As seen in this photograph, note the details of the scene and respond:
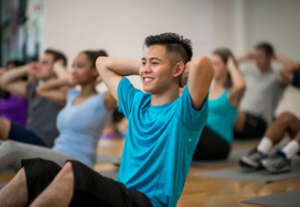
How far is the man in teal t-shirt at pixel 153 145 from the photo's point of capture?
1.42 m

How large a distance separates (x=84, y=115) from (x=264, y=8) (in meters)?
4.21

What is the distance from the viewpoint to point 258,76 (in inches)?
203

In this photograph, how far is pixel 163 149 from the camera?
5.19ft

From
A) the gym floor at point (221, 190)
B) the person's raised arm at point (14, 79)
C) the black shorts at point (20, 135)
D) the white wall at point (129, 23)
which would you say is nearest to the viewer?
the gym floor at point (221, 190)

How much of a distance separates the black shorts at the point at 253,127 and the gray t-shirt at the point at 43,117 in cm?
233

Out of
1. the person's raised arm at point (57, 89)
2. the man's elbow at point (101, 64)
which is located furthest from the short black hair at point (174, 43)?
the person's raised arm at point (57, 89)

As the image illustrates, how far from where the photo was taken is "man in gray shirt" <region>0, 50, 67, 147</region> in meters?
2.76

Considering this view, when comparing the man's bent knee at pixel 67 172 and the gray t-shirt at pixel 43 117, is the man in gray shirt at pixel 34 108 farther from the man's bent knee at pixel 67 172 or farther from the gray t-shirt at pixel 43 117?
the man's bent knee at pixel 67 172

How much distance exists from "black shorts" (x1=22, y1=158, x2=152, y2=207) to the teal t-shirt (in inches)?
2.5

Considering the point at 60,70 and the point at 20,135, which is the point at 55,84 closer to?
the point at 60,70

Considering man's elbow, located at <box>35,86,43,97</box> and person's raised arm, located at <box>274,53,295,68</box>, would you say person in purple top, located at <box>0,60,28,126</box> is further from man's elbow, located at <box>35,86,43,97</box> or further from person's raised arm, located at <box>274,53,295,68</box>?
person's raised arm, located at <box>274,53,295,68</box>

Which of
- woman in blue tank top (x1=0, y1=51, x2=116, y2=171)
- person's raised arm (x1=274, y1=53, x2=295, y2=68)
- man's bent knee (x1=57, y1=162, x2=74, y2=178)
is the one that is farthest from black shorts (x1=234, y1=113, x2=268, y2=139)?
man's bent knee (x1=57, y1=162, x2=74, y2=178)

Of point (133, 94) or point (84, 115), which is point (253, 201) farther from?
point (84, 115)

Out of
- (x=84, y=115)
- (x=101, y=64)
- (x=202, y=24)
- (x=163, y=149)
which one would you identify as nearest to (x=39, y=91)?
(x=84, y=115)
